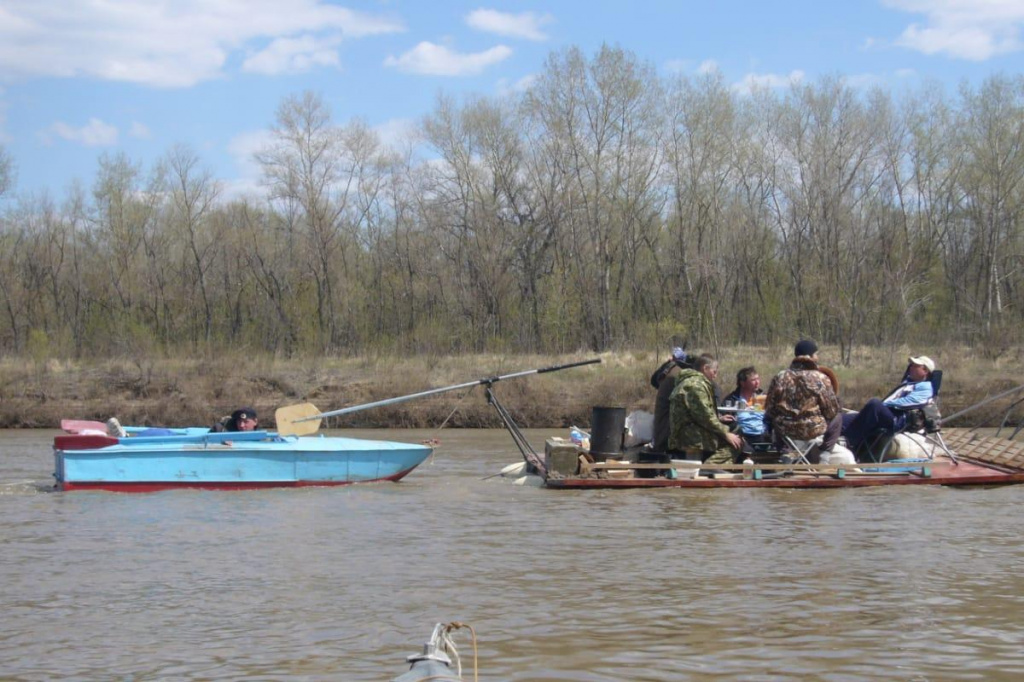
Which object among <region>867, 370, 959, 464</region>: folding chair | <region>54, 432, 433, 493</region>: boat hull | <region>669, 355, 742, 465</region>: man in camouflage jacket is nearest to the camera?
<region>669, 355, 742, 465</region>: man in camouflage jacket

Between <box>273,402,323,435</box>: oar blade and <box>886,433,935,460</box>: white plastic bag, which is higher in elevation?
<box>273,402,323,435</box>: oar blade

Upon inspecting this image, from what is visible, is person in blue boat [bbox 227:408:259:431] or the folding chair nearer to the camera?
the folding chair

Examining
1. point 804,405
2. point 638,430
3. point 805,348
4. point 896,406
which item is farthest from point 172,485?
point 896,406

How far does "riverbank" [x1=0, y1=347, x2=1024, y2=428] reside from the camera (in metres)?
33.0

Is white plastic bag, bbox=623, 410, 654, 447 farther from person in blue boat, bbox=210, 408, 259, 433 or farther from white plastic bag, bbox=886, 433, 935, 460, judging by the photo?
person in blue boat, bbox=210, 408, 259, 433

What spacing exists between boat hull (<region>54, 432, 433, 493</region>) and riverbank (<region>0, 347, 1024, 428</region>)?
53.1ft

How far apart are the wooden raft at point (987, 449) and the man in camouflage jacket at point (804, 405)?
237cm

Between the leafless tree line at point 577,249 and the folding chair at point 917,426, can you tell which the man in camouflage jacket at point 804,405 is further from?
the leafless tree line at point 577,249

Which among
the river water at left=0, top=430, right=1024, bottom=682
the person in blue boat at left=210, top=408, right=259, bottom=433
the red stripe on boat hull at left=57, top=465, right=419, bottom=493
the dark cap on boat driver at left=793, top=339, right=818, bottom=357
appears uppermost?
the dark cap on boat driver at left=793, top=339, right=818, bottom=357

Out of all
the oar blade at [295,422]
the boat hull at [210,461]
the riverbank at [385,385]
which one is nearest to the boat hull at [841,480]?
the boat hull at [210,461]

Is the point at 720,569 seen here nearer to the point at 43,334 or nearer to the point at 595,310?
the point at 595,310

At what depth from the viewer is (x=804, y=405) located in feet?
45.5

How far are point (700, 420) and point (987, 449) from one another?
4.46 metres

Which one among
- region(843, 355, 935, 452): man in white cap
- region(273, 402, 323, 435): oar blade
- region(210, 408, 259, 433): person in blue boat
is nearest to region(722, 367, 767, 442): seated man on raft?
region(843, 355, 935, 452): man in white cap
